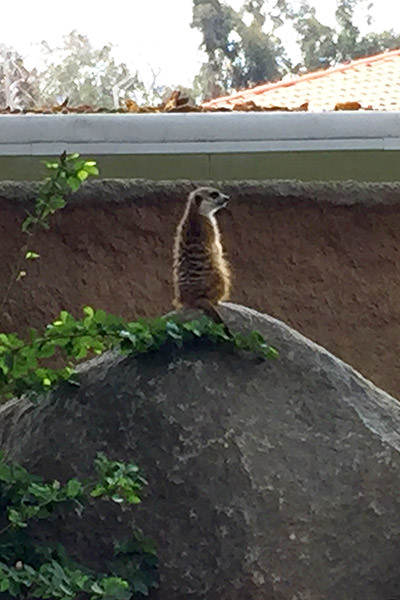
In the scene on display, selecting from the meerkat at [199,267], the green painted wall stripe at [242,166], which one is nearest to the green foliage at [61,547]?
the meerkat at [199,267]

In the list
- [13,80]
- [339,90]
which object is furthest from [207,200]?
[13,80]

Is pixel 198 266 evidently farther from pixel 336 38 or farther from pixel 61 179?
pixel 336 38

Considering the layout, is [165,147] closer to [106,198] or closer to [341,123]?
[106,198]

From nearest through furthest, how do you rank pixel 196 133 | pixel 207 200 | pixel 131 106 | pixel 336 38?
pixel 207 200 < pixel 196 133 < pixel 131 106 < pixel 336 38

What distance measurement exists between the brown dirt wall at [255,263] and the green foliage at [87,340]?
3.59 feet

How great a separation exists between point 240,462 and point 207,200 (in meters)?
1.05

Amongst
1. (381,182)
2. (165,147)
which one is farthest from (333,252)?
(165,147)

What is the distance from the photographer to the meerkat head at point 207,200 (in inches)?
160

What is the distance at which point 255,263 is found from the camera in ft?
16.4

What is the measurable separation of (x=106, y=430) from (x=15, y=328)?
4.23ft

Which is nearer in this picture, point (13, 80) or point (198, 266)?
point (198, 266)

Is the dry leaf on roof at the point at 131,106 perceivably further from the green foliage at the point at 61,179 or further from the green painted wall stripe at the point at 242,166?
the green foliage at the point at 61,179

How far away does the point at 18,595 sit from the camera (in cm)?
317

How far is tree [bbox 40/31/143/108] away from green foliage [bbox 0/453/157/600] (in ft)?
39.3
